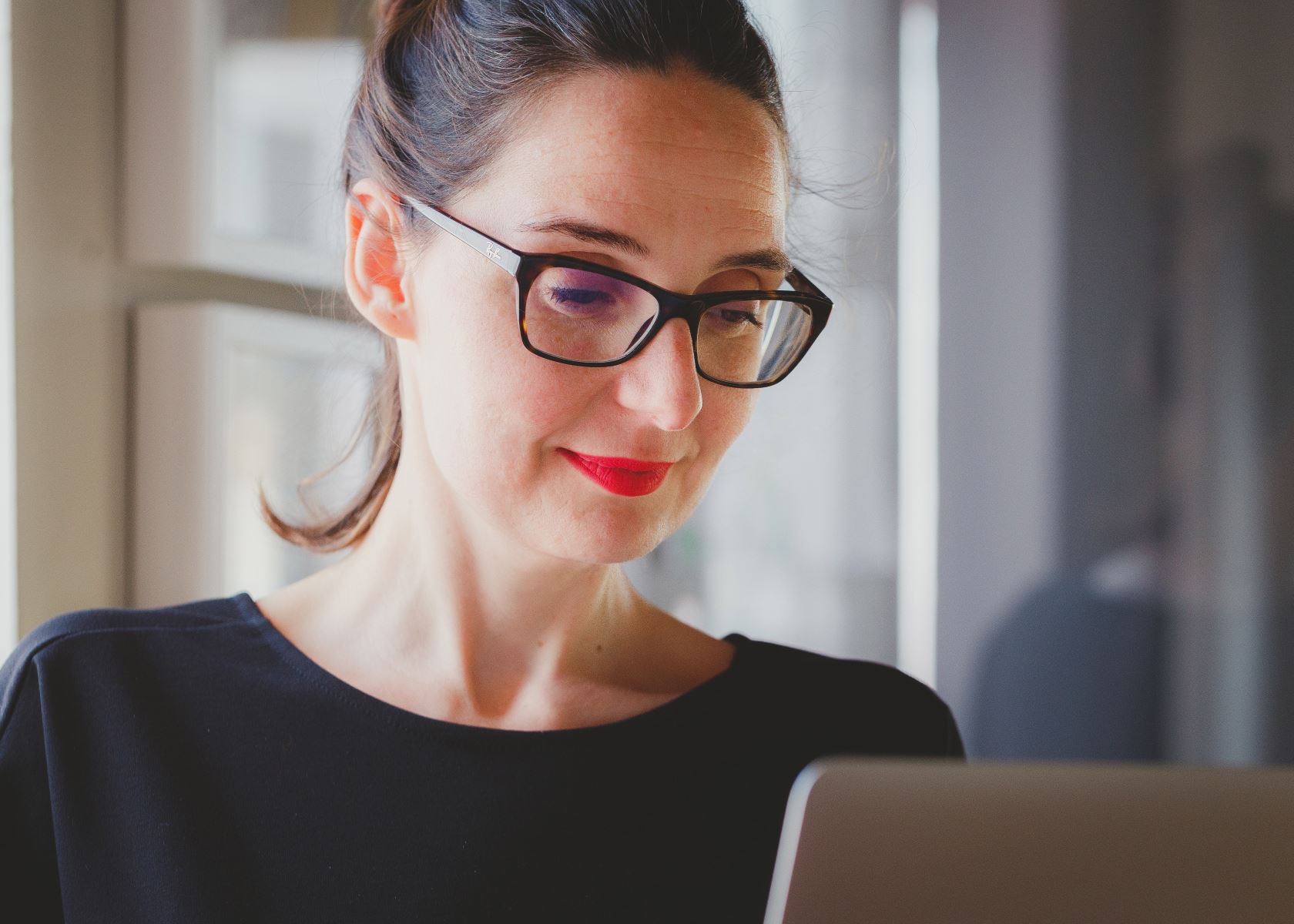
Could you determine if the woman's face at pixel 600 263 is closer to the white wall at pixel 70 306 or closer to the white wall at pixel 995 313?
the white wall at pixel 70 306

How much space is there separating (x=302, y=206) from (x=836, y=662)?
114 centimetres

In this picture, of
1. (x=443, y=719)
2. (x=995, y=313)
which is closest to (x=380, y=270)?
(x=443, y=719)

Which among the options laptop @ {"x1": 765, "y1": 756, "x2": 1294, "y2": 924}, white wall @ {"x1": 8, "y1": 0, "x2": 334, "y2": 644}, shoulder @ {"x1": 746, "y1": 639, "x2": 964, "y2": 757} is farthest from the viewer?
white wall @ {"x1": 8, "y1": 0, "x2": 334, "y2": 644}

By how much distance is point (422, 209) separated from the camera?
99 cm

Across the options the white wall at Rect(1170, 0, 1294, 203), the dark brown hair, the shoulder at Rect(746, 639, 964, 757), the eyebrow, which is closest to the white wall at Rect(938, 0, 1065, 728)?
the white wall at Rect(1170, 0, 1294, 203)

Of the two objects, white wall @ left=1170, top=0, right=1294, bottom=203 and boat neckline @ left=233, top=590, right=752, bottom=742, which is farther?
white wall @ left=1170, top=0, right=1294, bottom=203

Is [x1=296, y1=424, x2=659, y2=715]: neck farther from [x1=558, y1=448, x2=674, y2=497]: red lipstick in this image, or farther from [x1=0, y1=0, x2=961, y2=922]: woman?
[x1=558, y1=448, x2=674, y2=497]: red lipstick

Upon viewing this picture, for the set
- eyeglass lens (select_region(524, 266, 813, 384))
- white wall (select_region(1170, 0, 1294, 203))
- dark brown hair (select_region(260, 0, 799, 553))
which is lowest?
eyeglass lens (select_region(524, 266, 813, 384))

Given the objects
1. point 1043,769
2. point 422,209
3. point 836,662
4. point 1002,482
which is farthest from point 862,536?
point 1043,769

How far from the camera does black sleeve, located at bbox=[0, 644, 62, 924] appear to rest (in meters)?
0.99

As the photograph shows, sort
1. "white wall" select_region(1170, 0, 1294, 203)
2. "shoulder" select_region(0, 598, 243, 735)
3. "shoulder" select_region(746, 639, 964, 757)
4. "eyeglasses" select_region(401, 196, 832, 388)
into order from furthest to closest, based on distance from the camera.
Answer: "white wall" select_region(1170, 0, 1294, 203), "shoulder" select_region(746, 639, 964, 757), "shoulder" select_region(0, 598, 243, 735), "eyeglasses" select_region(401, 196, 832, 388)

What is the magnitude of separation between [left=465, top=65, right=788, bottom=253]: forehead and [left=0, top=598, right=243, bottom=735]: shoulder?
0.53 m

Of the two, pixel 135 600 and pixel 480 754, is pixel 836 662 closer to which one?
pixel 480 754

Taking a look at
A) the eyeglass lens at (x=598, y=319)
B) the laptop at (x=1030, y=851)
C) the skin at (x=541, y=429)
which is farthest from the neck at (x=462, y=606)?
the laptop at (x=1030, y=851)
